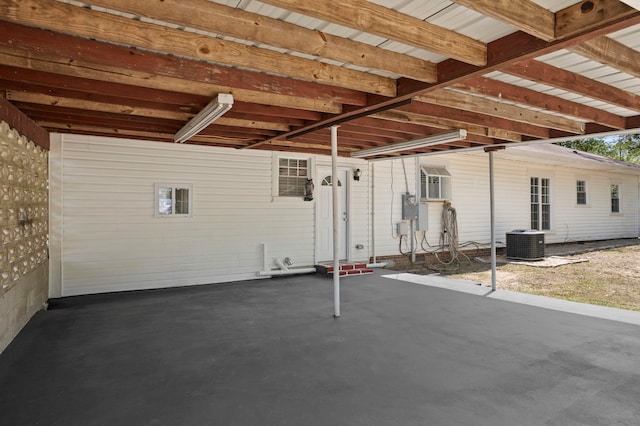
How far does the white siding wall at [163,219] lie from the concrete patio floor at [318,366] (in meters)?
0.99

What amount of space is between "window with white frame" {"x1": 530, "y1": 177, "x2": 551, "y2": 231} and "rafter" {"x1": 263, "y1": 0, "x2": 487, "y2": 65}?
10.7 meters

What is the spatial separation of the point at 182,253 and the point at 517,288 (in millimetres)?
6002

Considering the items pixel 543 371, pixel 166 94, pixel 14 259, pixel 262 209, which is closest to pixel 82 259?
pixel 14 259

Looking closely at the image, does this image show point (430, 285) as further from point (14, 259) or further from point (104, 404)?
point (14, 259)

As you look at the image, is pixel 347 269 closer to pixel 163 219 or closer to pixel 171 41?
pixel 163 219

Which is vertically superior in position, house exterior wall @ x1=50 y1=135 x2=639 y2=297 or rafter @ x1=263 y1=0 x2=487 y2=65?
rafter @ x1=263 y1=0 x2=487 y2=65

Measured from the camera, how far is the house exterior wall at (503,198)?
29.9 ft

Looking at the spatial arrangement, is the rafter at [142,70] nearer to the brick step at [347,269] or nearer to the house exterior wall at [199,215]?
the house exterior wall at [199,215]

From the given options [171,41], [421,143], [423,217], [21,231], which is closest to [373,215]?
[423,217]

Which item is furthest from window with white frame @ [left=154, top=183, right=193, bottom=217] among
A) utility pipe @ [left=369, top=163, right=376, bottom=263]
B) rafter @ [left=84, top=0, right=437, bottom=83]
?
rafter @ [left=84, top=0, right=437, bottom=83]

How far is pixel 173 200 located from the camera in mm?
6684

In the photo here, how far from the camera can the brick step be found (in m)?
7.67

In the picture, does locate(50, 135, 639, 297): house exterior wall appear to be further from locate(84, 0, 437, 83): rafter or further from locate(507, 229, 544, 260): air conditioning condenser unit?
locate(84, 0, 437, 83): rafter

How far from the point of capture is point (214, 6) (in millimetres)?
2293
